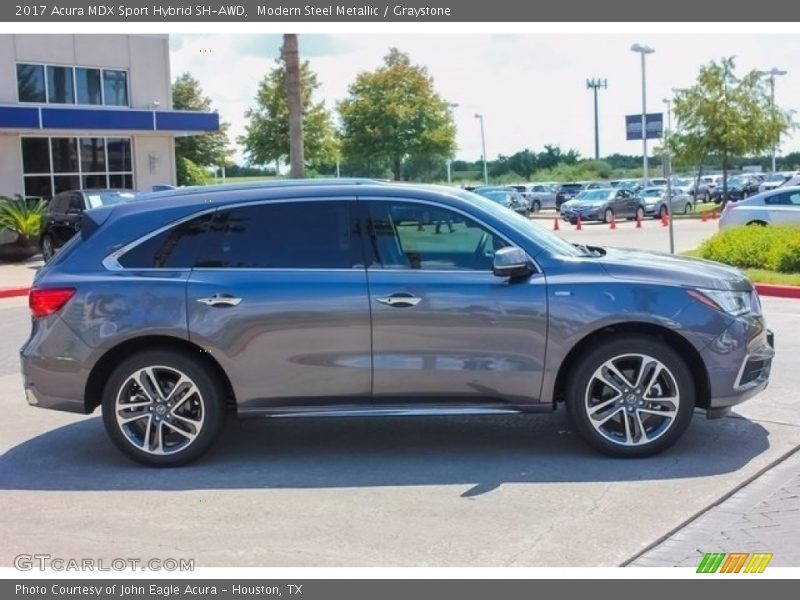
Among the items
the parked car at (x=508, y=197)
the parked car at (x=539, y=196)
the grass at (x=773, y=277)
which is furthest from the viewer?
the parked car at (x=539, y=196)

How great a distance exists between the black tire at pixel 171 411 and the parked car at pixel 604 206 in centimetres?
3321

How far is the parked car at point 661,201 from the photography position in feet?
134

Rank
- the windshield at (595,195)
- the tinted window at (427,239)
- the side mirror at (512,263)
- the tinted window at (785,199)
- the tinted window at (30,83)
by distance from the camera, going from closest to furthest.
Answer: the side mirror at (512,263) → the tinted window at (427,239) → the tinted window at (785,199) → the tinted window at (30,83) → the windshield at (595,195)

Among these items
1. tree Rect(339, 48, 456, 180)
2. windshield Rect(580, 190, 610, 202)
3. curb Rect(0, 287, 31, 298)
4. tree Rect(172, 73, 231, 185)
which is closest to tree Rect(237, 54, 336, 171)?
tree Rect(339, 48, 456, 180)

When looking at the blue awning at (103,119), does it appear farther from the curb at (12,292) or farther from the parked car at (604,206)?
the parked car at (604,206)

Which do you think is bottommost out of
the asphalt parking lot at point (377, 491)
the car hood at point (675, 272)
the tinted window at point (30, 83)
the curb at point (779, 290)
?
the asphalt parking lot at point (377, 491)

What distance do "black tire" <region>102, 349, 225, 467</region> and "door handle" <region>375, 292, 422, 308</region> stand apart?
48.1 inches

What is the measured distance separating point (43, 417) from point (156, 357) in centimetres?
218

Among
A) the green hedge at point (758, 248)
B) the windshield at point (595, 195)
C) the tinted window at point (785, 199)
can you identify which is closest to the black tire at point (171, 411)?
the green hedge at point (758, 248)

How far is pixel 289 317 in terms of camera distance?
6.24m

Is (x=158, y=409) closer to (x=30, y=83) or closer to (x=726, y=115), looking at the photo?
(x=30, y=83)

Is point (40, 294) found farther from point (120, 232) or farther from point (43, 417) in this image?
point (43, 417)

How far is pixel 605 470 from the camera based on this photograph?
6.15 metres
